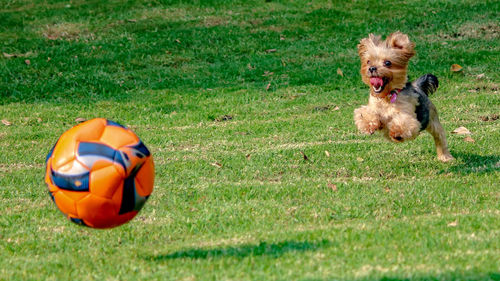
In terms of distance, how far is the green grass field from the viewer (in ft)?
19.6

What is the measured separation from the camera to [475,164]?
9.40 metres

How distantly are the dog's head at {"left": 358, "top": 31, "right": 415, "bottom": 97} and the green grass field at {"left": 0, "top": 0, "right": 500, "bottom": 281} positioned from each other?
1219mm

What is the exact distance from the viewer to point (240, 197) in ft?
26.6

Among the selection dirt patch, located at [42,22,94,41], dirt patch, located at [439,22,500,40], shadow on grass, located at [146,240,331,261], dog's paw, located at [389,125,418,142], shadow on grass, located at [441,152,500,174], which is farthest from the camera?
dirt patch, located at [42,22,94,41]

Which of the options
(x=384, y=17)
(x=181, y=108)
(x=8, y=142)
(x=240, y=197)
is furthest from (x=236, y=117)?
(x=384, y=17)

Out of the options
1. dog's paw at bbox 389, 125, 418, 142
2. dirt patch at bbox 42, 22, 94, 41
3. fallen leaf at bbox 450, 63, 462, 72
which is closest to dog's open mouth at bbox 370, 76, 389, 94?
dog's paw at bbox 389, 125, 418, 142

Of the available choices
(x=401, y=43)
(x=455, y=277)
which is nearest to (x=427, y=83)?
(x=401, y=43)

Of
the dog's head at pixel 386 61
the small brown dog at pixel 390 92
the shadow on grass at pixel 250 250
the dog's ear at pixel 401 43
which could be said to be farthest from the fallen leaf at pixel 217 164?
the shadow on grass at pixel 250 250

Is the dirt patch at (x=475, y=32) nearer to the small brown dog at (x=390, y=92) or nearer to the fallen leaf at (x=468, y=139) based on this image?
the fallen leaf at (x=468, y=139)

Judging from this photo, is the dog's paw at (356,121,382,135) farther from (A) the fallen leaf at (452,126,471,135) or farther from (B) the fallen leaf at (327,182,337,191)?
(A) the fallen leaf at (452,126,471,135)

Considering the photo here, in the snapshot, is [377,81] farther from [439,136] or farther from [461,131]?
[461,131]

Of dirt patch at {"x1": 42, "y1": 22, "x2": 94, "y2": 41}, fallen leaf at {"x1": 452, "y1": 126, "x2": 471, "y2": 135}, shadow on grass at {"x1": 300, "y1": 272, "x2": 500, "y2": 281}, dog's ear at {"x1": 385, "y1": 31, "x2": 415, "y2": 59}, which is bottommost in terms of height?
dirt patch at {"x1": 42, "y1": 22, "x2": 94, "y2": 41}

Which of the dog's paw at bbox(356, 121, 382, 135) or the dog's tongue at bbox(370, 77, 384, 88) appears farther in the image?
the dog's paw at bbox(356, 121, 382, 135)

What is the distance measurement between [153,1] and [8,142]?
12.0 metres
